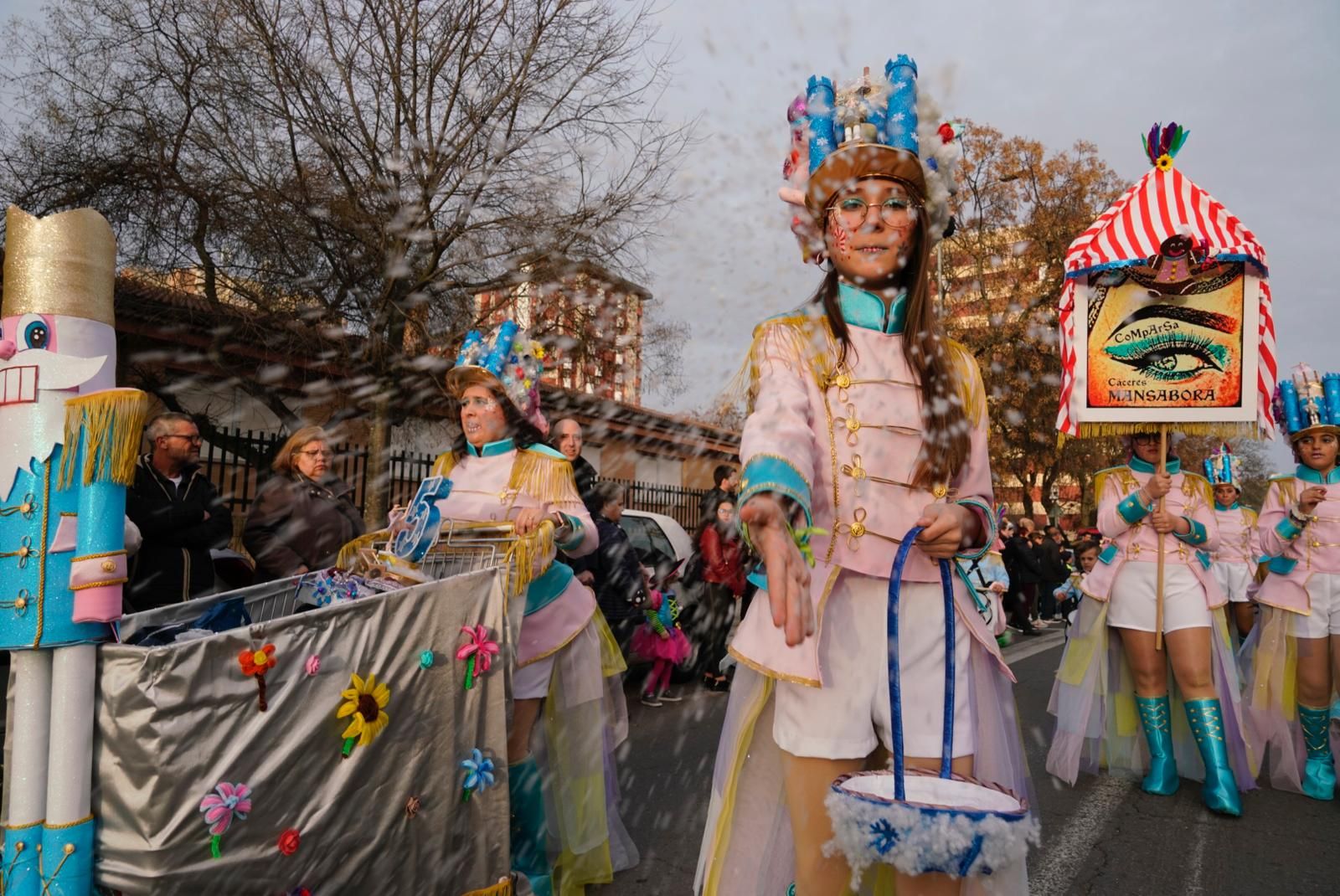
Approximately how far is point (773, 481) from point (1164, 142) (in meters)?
4.91

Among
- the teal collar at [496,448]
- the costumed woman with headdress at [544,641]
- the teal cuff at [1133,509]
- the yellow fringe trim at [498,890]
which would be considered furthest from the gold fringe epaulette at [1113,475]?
the yellow fringe trim at [498,890]

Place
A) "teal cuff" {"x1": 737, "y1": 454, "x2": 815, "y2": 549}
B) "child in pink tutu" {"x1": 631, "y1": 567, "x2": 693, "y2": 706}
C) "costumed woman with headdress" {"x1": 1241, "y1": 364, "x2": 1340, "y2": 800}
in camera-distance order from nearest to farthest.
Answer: "teal cuff" {"x1": 737, "y1": 454, "x2": 815, "y2": 549} < "costumed woman with headdress" {"x1": 1241, "y1": 364, "x2": 1340, "y2": 800} < "child in pink tutu" {"x1": 631, "y1": 567, "x2": 693, "y2": 706}

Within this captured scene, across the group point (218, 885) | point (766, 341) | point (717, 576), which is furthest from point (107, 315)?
point (717, 576)

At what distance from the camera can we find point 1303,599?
576 centimetres

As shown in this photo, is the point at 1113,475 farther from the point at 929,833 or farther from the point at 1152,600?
the point at 929,833

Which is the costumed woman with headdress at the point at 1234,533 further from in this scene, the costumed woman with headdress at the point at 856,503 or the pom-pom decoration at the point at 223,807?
the pom-pom decoration at the point at 223,807

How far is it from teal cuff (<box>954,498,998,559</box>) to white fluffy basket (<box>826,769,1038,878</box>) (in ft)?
1.88

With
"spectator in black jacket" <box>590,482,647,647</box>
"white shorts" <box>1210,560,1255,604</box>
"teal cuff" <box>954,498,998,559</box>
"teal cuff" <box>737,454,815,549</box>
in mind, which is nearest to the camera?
"teal cuff" <box>737,454,815,549</box>

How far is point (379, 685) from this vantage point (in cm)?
283

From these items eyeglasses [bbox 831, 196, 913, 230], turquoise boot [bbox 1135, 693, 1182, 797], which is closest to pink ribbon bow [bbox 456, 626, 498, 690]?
eyeglasses [bbox 831, 196, 913, 230]

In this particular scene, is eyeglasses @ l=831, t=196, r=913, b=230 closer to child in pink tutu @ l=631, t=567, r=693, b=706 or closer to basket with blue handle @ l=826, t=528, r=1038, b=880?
basket with blue handle @ l=826, t=528, r=1038, b=880

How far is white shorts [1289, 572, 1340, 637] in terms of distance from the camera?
5.65 metres

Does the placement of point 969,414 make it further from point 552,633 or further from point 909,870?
point 552,633

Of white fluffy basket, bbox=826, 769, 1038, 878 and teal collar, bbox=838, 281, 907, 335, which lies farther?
teal collar, bbox=838, 281, 907, 335
